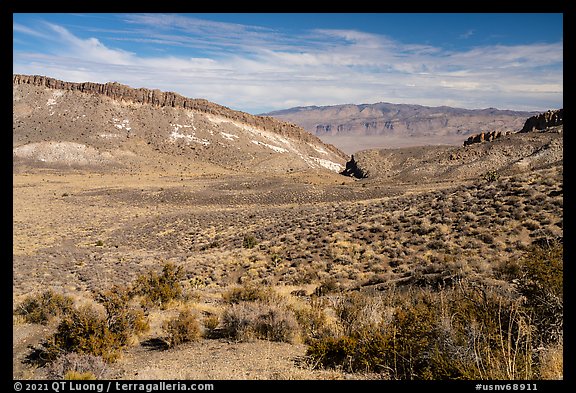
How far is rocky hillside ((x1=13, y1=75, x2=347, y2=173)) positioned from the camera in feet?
274

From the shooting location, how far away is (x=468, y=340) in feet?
14.8

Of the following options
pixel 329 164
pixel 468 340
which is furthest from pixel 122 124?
pixel 468 340

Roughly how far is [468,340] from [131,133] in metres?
99.0

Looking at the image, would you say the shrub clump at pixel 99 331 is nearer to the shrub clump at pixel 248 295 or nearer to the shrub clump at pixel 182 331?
the shrub clump at pixel 182 331

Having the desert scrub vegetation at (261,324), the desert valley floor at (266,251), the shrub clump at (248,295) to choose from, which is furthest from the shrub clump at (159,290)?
the desert scrub vegetation at (261,324)

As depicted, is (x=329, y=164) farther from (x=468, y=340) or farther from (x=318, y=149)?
(x=468, y=340)

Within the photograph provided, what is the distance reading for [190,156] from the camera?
90.5 m

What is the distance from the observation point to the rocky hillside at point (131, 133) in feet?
274

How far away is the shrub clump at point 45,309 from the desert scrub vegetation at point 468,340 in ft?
20.6

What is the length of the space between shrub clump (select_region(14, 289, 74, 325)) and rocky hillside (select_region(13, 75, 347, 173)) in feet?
248

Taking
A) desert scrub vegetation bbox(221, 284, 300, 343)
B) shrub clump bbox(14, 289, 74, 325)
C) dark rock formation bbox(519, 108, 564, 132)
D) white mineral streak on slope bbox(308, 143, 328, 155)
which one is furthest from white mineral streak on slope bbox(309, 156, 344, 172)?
desert scrub vegetation bbox(221, 284, 300, 343)

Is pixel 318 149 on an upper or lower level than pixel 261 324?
upper

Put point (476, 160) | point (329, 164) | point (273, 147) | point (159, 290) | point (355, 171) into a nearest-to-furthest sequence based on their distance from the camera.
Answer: point (159, 290)
point (476, 160)
point (355, 171)
point (329, 164)
point (273, 147)
